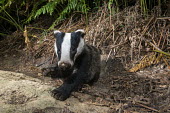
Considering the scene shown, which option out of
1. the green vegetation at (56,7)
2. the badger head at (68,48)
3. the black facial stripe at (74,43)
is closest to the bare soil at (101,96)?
the badger head at (68,48)

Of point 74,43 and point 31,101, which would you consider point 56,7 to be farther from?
point 31,101

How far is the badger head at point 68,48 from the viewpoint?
250 cm

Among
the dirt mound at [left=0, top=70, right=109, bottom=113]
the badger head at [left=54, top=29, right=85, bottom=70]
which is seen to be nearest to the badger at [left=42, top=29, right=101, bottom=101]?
the badger head at [left=54, top=29, right=85, bottom=70]

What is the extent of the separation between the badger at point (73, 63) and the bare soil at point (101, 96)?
0.09 metres

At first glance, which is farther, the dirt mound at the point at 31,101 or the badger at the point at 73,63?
the badger at the point at 73,63

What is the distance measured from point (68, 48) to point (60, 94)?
1.93ft

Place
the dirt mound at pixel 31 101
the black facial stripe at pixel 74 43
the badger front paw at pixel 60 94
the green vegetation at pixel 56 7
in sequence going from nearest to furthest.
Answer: the dirt mound at pixel 31 101
the badger front paw at pixel 60 94
the black facial stripe at pixel 74 43
the green vegetation at pixel 56 7

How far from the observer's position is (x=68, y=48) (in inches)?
102

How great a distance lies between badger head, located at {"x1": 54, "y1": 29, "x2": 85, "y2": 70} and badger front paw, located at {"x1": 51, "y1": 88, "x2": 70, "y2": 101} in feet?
0.96

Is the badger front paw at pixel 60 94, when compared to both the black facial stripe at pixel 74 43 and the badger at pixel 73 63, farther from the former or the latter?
the black facial stripe at pixel 74 43

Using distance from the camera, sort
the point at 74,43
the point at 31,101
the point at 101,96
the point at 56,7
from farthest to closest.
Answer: the point at 56,7, the point at 74,43, the point at 101,96, the point at 31,101

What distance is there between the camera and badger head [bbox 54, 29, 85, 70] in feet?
8.21

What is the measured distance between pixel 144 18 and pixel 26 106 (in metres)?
2.70

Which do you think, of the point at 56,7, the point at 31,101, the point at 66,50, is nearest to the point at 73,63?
the point at 66,50
